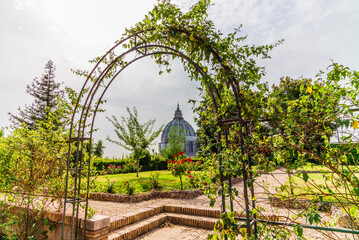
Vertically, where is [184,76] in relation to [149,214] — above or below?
above

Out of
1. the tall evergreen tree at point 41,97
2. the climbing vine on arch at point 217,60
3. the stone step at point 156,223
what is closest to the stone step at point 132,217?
the stone step at point 156,223

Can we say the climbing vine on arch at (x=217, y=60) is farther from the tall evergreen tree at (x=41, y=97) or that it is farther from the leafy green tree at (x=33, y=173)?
the tall evergreen tree at (x=41, y=97)

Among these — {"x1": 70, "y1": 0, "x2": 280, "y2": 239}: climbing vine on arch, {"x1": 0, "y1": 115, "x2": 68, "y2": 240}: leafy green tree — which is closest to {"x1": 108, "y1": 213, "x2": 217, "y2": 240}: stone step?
{"x1": 0, "y1": 115, "x2": 68, "y2": 240}: leafy green tree

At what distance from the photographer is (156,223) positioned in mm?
4945

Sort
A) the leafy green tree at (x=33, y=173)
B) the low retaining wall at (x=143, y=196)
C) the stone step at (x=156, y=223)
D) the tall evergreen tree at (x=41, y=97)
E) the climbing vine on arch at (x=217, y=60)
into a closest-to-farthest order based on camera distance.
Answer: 1. the climbing vine on arch at (x=217, y=60)
2. the leafy green tree at (x=33, y=173)
3. the stone step at (x=156, y=223)
4. the low retaining wall at (x=143, y=196)
5. the tall evergreen tree at (x=41, y=97)

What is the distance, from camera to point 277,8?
316cm

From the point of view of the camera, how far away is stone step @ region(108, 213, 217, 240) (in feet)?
13.3

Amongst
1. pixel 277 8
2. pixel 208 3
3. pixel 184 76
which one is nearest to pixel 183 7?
pixel 208 3

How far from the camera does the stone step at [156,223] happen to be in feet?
13.3

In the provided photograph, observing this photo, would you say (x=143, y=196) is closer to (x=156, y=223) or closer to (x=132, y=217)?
(x=156, y=223)

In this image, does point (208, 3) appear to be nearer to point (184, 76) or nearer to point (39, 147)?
point (184, 76)

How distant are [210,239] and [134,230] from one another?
2704mm

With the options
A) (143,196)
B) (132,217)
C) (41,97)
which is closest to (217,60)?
(132,217)

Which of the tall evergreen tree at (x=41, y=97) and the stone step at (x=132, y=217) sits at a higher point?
the tall evergreen tree at (x=41, y=97)
